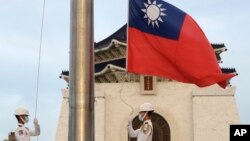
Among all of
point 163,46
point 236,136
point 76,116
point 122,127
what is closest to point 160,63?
point 163,46

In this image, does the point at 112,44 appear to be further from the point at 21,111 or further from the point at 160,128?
the point at 21,111

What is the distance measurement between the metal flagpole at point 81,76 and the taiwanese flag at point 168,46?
182 cm

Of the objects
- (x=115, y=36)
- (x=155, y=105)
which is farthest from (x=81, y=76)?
(x=115, y=36)

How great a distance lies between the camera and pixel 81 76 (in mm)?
6320

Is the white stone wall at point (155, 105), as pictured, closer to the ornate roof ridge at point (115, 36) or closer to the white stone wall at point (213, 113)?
the white stone wall at point (213, 113)

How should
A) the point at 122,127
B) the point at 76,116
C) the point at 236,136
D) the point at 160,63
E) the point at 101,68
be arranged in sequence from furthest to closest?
the point at 101,68, the point at 122,127, the point at 160,63, the point at 236,136, the point at 76,116

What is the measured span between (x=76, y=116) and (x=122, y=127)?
2013 centimetres

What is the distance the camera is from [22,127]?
25.5ft

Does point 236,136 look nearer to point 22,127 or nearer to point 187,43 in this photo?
point 187,43

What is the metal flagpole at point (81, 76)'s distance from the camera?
6242 mm

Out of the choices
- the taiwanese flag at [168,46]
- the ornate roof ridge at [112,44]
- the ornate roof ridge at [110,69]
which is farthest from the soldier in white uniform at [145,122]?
the ornate roof ridge at [112,44]

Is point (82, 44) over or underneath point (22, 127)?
over

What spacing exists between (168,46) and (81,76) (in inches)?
101

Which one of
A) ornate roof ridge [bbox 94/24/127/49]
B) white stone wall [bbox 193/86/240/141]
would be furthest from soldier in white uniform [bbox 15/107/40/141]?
ornate roof ridge [bbox 94/24/127/49]
